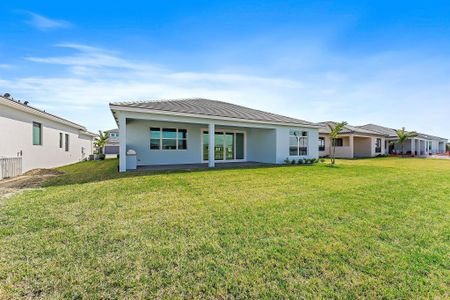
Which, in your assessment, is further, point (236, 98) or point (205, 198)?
point (236, 98)

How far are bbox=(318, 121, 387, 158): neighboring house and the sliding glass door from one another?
1194cm

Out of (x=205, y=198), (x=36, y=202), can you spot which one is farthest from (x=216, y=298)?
(x=36, y=202)

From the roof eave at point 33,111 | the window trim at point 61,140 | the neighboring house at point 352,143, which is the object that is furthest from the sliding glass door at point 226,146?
the neighboring house at point 352,143

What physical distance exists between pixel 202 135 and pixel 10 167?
1010 centimetres

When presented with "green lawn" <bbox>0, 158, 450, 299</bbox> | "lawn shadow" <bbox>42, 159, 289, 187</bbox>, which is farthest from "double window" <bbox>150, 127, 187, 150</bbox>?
"green lawn" <bbox>0, 158, 450, 299</bbox>

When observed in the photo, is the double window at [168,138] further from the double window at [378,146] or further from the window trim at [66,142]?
the double window at [378,146]

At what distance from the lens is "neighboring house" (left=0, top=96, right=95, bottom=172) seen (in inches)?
386

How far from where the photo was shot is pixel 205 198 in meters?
6.11

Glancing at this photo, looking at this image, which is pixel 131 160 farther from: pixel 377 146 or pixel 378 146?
pixel 378 146

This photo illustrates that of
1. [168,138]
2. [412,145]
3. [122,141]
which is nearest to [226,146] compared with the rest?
[168,138]

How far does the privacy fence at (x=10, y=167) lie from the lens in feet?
30.3

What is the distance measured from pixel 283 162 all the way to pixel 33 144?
52.3ft

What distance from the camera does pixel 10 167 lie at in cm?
976

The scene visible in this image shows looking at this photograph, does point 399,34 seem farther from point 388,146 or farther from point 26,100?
point 388,146
